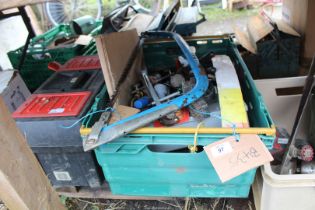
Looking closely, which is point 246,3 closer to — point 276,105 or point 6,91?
A: point 276,105

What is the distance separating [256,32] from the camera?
1.70 meters

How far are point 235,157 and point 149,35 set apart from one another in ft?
3.08

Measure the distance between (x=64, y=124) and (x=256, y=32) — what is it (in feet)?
4.37

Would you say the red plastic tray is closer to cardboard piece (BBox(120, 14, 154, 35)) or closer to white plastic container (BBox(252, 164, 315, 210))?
cardboard piece (BBox(120, 14, 154, 35))

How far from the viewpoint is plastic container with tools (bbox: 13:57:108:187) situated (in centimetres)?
95

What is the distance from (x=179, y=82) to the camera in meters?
1.13

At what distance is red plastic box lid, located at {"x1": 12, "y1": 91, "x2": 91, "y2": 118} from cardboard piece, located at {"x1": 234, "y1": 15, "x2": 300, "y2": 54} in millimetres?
1082

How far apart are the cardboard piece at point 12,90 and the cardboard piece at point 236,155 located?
91cm

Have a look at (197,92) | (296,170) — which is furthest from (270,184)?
(197,92)

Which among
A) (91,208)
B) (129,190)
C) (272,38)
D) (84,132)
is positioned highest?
(84,132)

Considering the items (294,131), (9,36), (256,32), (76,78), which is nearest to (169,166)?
(294,131)

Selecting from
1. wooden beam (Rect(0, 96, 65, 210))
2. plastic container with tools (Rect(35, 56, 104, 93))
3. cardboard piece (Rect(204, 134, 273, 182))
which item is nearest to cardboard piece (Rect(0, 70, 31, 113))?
plastic container with tools (Rect(35, 56, 104, 93))

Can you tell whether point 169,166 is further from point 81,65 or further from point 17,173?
point 81,65

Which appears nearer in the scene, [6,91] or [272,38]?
[6,91]
